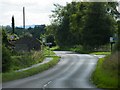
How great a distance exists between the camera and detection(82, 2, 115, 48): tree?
9038 centimetres

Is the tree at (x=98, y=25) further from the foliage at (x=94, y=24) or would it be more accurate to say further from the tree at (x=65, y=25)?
A: the tree at (x=65, y=25)

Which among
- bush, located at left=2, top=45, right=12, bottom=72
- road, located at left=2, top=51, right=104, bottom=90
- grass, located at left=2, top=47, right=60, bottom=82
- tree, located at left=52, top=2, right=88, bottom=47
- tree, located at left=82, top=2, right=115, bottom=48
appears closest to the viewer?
road, located at left=2, top=51, right=104, bottom=90

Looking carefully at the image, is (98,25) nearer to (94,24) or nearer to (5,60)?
(94,24)

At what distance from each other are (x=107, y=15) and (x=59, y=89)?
70.0 m

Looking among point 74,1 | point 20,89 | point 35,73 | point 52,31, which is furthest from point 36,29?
point 20,89

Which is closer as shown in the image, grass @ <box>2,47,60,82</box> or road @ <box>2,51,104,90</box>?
road @ <box>2,51,104,90</box>

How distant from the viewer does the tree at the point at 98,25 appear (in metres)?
90.4

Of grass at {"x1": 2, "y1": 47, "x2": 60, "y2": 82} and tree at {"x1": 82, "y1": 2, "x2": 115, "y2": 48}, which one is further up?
tree at {"x1": 82, "y1": 2, "x2": 115, "y2": 48}

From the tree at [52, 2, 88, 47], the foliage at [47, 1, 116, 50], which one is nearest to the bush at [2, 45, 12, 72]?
the foliage at [47, 1, 116, 50]

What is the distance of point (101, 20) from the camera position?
3543 inches

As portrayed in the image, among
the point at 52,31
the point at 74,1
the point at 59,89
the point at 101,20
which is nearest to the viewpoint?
the point at 59,89

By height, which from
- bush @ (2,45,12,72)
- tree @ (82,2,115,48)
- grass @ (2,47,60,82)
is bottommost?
grass @ (2,47,60,82)

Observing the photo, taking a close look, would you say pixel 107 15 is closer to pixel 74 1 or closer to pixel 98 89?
pixel 74 1

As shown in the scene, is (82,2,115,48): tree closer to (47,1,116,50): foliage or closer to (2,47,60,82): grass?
(47,1,116,50): foliage
